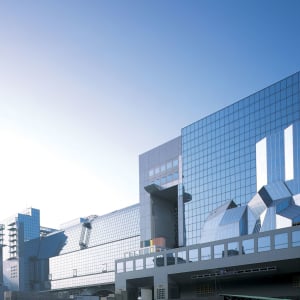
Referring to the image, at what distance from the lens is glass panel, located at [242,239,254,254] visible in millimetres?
65113

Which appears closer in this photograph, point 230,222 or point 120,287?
point 230,222

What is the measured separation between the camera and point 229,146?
3179 inches

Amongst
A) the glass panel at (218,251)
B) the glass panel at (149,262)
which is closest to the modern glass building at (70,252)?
the glass panel at (149,262)

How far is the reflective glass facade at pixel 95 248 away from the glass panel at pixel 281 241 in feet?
270

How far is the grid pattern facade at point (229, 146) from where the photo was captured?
73.6 m

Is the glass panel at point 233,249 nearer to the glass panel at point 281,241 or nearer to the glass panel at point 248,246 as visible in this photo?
the glass panel at point 248,246

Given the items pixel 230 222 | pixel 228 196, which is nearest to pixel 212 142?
pixel 228 196

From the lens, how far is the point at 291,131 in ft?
229

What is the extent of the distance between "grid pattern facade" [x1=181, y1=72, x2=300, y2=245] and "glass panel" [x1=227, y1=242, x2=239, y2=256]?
9165mm

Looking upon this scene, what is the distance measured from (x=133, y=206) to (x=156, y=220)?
55319mm

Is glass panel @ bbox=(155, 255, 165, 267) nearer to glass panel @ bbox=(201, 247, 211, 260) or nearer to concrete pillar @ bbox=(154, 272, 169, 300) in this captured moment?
concrete pillar @ bbox=(154, 272, 169, 300)

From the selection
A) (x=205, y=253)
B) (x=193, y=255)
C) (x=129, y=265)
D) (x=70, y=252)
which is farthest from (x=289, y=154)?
(x=70, y=252)

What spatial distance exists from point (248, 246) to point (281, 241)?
17.2ft

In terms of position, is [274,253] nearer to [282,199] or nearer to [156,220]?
[282,199]
